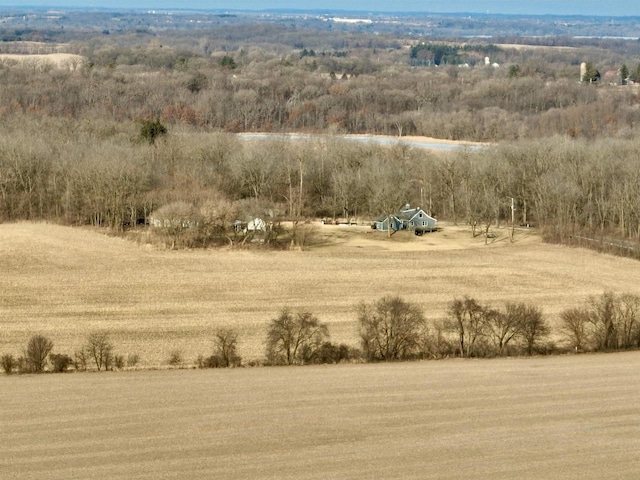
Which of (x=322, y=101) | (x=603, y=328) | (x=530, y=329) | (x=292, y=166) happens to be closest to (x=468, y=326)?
(x=530, y=329)

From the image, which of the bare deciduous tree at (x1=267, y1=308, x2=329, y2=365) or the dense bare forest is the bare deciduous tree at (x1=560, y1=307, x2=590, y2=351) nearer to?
the bare deciduous tree at (x1=267, y1=308, x2=329, y2=365)

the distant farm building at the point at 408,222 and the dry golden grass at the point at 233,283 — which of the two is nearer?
the dry golden grass at the point at 233,283

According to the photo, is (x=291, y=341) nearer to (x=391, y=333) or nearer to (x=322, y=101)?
(x=391, y=333)

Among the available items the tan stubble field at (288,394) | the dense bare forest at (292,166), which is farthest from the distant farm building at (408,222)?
the tan stubble field at (288,394)

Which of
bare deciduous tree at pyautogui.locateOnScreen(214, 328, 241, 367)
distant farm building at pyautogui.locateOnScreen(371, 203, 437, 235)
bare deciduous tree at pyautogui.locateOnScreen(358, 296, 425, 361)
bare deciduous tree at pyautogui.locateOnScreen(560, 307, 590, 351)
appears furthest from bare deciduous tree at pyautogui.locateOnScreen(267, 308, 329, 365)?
distant farm building at pyautogui.locateOnScreen(371, 203, 437, 235)

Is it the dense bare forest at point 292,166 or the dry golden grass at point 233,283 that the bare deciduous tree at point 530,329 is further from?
the dense bare forest at point 292,166

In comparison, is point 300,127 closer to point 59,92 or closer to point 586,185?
point 59,92
